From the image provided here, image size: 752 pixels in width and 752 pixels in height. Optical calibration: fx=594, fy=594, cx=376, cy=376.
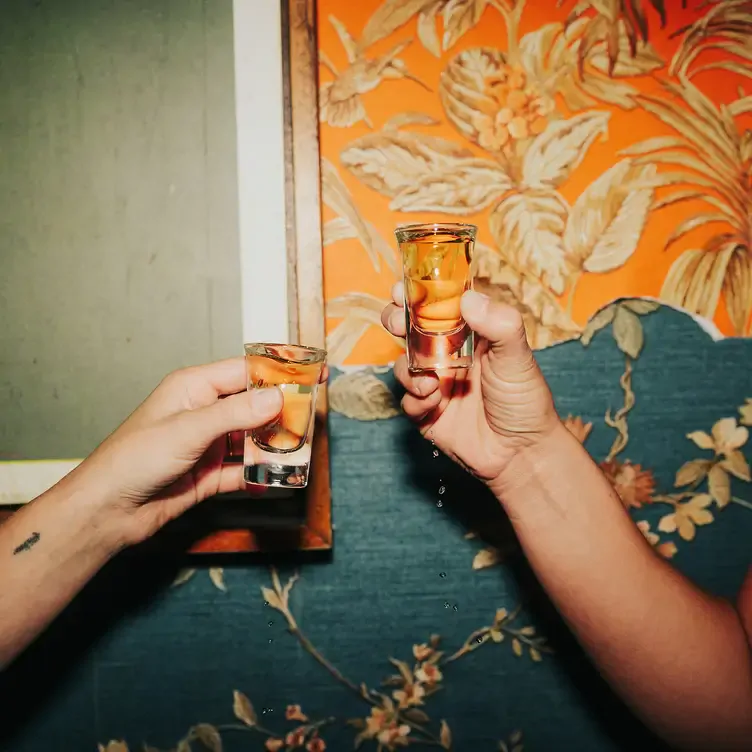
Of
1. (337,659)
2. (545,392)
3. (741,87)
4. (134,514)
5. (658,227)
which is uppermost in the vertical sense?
(741,87)

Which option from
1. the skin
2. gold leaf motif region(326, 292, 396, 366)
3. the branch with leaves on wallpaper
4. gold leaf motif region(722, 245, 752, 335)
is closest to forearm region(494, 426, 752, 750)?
A: the skin

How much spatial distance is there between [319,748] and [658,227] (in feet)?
3.81

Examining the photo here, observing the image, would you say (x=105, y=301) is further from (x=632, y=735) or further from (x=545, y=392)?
(x=632, y=735)

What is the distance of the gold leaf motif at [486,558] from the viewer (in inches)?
43.9

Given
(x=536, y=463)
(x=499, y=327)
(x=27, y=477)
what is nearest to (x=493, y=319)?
(x=499, y=327)

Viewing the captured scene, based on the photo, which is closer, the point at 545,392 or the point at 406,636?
the point at 545,392

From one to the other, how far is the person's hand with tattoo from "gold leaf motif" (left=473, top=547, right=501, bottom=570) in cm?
56

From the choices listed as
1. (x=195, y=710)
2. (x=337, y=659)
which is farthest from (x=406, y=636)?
(x=195, y=710)

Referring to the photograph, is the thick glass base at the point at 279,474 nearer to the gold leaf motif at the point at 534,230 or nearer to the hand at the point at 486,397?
the hand at the point at 486,397

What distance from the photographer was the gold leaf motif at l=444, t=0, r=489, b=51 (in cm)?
104

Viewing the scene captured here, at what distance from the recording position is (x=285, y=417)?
789 mm

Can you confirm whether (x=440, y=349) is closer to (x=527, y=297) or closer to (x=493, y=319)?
(x=493, y=319)

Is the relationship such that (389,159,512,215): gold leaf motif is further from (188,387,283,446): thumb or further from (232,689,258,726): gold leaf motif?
(232,689,258,726): gold leaf motif

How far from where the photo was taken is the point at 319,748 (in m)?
1.12
